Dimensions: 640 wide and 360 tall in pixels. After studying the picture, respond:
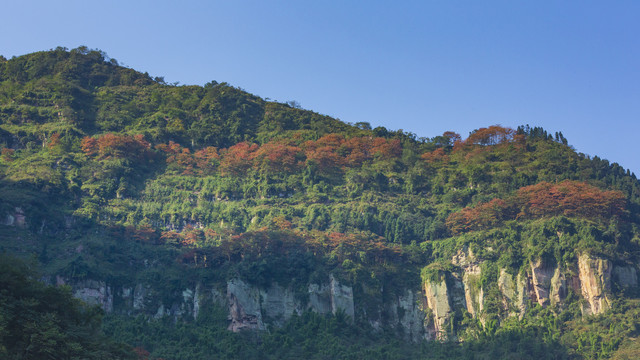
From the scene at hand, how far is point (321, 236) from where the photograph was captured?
4962 cm

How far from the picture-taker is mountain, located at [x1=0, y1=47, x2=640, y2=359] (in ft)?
144

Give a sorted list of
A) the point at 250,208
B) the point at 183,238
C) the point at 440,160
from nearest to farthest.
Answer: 1. the point at 183,238
2. the point at 250,208
3. the point at 440,160

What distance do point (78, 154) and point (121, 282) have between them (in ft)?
52.6

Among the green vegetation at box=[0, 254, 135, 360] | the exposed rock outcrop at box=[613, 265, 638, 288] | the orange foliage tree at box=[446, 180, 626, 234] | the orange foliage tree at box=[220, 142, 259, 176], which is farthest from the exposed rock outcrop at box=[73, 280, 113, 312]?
the exposed rock outcrop at box=[613, 265, 638, 288]

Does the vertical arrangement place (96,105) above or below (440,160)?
above

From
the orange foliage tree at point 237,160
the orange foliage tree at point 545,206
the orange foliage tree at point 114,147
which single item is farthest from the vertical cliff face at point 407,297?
the orange foliage tree at point 114,147

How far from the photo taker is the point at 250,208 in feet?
179

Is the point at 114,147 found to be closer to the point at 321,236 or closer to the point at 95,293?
the point at 95,293

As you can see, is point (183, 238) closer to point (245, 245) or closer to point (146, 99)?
point (245, 245)

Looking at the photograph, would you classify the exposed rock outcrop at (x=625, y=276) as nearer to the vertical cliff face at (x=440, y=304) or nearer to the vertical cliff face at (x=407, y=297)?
the vertical cliff face at (x=407, y=297)

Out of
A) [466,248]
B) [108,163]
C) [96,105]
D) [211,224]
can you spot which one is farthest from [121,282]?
[96,105]

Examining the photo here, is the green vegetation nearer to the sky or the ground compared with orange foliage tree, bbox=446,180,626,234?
nearer to the ground

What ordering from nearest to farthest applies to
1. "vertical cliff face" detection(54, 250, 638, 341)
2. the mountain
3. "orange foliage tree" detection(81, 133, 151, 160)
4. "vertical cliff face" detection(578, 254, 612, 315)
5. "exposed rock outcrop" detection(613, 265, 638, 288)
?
the mountain
"vertical cliff face" detection(54, 250, 638, 341)
"vertical cliff face" detection(578, 254, 612, 315)
"exposed rock outcrop" detection(613, 265, 638, 288)
"orange foliage tree" detection(81, 133, 151, 160)

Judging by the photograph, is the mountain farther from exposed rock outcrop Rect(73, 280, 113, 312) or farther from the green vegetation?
the green vegetation
